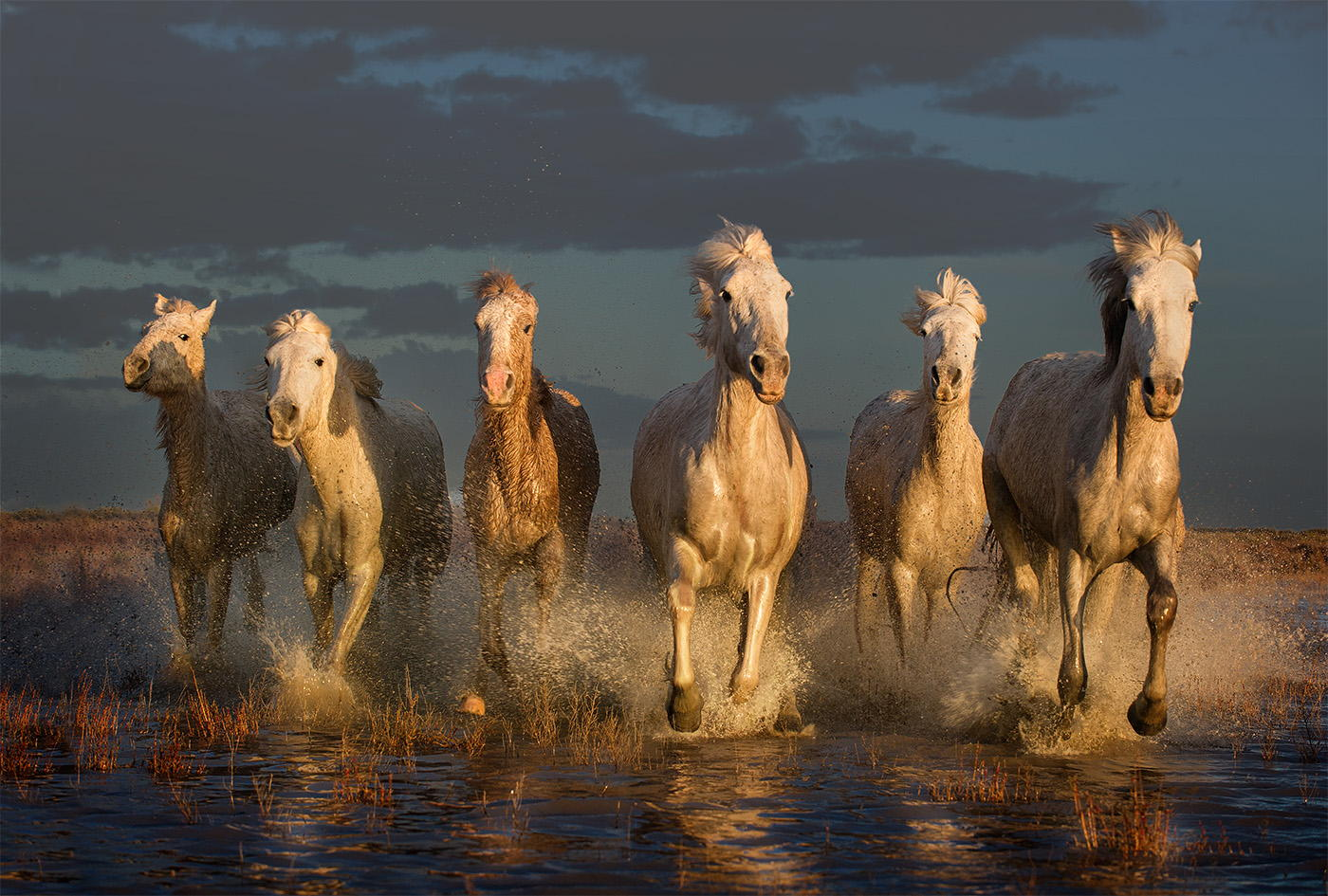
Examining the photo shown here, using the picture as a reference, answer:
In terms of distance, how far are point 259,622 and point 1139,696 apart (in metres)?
7.34

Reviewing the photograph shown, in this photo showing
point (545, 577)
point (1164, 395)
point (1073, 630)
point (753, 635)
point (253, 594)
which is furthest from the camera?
point (253, 594)

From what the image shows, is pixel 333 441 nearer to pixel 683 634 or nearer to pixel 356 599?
pixel 356 599

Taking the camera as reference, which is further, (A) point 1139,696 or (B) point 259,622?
(B) point 259,622

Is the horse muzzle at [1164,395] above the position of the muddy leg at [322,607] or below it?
above

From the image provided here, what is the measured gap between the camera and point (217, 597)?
1118 centimetres

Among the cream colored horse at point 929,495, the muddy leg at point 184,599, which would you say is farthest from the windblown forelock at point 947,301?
the muddy leg at point 184,599

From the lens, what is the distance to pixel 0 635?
14.1 m

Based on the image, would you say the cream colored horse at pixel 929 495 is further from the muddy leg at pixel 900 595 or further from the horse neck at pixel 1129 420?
the horse neck at pixel 1129 420

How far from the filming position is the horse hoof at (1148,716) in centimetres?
789

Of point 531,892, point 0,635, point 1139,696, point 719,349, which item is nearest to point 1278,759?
point 1139,696

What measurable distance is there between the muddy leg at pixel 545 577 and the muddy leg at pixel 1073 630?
142 inches

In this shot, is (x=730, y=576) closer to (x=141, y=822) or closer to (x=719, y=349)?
(x=719, y=349)

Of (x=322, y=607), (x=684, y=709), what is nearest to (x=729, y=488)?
(x=684, y=709)

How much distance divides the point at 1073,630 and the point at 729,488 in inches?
82.7
